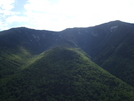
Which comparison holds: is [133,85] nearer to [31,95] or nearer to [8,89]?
[31,95]

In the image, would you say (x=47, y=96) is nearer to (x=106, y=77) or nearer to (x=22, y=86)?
(x=22, y=86)

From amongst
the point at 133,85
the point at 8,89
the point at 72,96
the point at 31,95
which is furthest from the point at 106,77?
the point at 8,89

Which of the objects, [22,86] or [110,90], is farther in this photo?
[22,86]

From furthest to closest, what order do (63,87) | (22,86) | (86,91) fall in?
(22,86) < (63,87) < (86,91)

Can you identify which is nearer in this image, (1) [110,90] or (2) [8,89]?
(1) [110,90]

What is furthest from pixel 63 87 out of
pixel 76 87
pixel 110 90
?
pixel 110 90

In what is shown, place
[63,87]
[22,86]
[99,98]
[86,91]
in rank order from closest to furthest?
[99,98] < [86,91] < [63,87] < [22,86]

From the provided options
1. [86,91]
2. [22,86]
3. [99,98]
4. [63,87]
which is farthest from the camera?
[22,86]

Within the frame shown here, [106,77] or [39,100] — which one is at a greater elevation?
[106,77]

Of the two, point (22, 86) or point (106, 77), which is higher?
point (106, 77)
